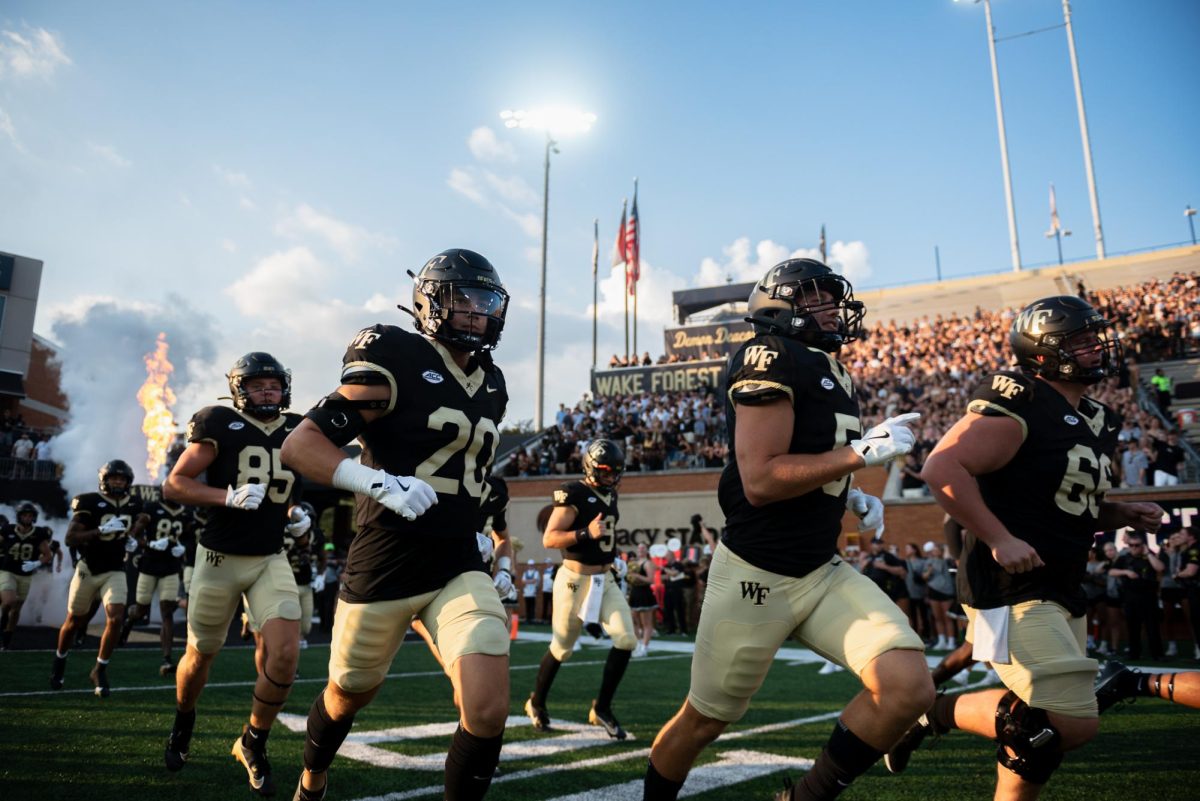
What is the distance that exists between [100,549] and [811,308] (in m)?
8.55

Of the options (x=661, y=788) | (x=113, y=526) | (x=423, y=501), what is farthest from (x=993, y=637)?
(x=113, y=526)

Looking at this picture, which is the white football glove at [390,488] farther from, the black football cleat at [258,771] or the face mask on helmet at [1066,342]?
the face mask on helmet at [1066,342]

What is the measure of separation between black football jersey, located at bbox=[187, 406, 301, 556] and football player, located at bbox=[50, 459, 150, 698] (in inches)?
152

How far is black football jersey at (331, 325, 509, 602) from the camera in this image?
3.70 m

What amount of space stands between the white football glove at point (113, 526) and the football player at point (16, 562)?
4693 millimetres

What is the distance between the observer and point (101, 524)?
930 cm

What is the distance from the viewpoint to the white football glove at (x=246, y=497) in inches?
215

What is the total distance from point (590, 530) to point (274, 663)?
286 cm

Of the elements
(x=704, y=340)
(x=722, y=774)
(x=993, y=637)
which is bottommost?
(x=722, y=774)

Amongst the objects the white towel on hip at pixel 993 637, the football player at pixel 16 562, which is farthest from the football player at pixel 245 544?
the football player at pixel 16 562

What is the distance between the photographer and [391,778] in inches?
206

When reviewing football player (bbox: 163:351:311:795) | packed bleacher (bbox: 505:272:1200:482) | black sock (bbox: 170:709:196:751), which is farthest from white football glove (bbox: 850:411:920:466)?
packed bleacher (bbox: 505:272:1200:482)

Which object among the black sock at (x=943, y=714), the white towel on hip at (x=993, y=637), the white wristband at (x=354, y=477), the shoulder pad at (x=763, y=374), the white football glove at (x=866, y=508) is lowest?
the black sock at (x=943, y=714)

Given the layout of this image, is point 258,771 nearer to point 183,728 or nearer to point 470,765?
point 183,728
